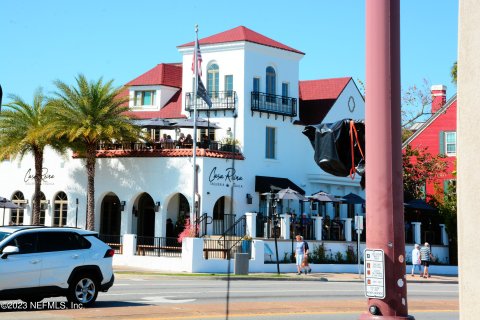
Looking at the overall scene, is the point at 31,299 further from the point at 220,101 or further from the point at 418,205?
the point at 418,205

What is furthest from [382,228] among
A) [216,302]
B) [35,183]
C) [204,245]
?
[35,183]

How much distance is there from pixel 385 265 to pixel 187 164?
36440 millimetres

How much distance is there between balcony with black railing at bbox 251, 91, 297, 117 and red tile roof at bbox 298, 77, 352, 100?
3830mm

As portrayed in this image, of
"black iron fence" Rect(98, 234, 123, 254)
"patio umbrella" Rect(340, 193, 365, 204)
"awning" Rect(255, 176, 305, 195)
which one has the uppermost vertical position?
"awning" Rect(255, 176, 305, 195)

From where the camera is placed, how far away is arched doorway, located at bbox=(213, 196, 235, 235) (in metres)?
40.8

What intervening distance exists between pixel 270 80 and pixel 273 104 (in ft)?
4.76

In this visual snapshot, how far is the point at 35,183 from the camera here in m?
44.7

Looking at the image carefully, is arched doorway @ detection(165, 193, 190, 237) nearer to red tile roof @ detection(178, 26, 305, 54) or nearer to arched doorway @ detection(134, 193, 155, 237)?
arched doorway @ detection(134, 193, 155, 237)

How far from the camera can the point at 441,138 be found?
4991cm

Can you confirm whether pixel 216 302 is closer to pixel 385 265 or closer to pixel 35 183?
pixel 385 265

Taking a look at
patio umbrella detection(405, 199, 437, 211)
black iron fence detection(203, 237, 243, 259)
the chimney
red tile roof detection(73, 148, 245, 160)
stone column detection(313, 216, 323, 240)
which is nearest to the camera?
black iron fence detection(203, 237, 243, 259)

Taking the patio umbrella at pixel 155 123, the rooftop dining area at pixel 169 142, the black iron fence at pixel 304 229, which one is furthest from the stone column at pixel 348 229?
the patio umbrella at pixel 155 123

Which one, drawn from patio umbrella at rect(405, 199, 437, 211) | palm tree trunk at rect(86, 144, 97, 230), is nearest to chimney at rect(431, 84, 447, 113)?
patio umbrella at rect(405, 199, 437, 211)

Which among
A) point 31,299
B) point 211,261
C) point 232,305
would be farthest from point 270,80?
point 31,299
